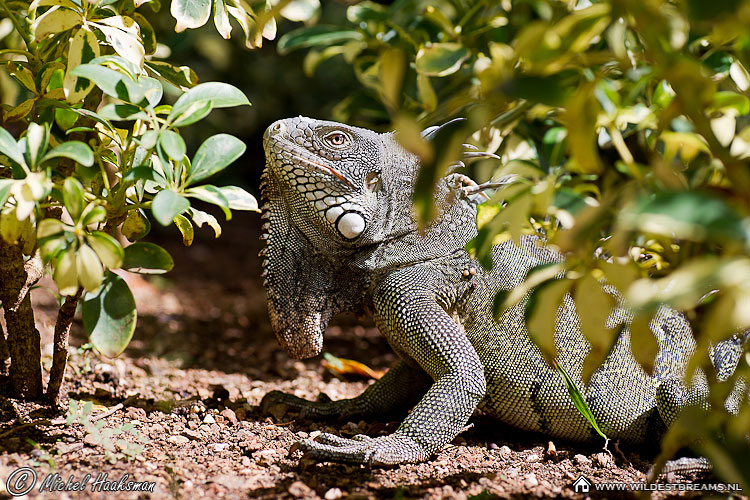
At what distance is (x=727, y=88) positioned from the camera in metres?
2.98

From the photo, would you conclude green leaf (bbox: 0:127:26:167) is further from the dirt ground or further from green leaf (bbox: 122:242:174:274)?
the dirt ground

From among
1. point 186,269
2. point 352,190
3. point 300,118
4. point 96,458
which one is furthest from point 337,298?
point 186,269

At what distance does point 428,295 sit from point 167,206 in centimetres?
142

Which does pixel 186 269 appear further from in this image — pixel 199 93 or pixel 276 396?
pixel 199 93

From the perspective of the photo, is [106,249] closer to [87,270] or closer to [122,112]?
[87,270]

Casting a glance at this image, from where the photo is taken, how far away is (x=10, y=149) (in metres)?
2.12

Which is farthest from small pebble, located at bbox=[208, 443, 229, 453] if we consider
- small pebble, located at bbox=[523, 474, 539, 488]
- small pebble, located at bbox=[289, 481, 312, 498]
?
small pebble, located at bbox=[523, 474, 539, 488]

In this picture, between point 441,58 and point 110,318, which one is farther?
point 110,318

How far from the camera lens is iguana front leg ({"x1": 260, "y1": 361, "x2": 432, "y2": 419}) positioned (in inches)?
139

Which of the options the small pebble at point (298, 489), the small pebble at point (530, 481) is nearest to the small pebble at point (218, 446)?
the small pebble at point (298, 489)

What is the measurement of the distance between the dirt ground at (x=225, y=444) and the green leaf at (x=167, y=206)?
973mm

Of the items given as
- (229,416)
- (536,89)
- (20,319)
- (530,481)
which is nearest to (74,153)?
(20,319)

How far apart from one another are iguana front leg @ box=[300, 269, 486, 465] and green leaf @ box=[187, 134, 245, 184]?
1.12 metres

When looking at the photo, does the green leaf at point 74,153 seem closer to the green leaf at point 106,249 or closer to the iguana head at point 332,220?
the green leaf at point 106,249
